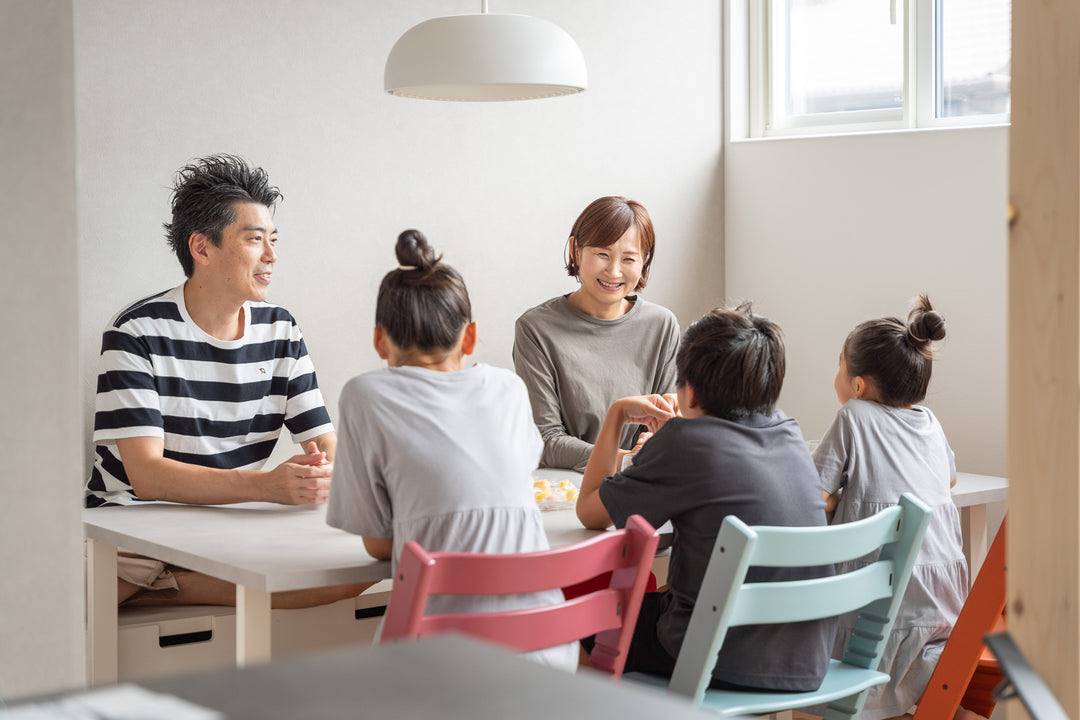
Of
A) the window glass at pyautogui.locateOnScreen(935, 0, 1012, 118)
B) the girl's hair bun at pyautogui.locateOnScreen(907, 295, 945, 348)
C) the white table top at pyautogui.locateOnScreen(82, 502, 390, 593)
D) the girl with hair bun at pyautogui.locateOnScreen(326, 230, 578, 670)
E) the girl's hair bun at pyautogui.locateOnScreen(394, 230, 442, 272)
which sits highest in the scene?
the window glass at pyautogui.locateOnScreen(935, 0, 1012, 118)

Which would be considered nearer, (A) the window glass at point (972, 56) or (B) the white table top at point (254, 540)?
(B) the white table top at point (254, 540)

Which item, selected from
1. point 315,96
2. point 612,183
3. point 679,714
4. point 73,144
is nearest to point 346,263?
point 315,96

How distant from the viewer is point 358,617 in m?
2.17

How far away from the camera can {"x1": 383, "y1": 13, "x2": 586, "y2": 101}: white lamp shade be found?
2.16 meters

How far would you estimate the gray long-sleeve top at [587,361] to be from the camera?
9.73 feet

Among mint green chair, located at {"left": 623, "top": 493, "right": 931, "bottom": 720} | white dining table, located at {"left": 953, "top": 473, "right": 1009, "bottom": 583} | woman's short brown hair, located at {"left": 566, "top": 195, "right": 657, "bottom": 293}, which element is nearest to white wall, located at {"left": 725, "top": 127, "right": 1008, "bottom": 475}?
white dining table, located at {"left": 953, "top": 473, "right": 1009, "bottom": 583}

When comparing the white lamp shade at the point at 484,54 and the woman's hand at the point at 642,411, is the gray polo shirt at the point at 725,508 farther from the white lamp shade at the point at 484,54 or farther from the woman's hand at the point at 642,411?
the white lamp shade at the point at 484,54

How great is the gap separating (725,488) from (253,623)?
2.32 feet

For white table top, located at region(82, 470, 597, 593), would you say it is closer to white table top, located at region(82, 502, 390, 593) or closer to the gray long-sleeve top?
white table top, located at region(82, 502, 390, 593)

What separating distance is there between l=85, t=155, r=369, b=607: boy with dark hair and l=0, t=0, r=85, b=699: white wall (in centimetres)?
78

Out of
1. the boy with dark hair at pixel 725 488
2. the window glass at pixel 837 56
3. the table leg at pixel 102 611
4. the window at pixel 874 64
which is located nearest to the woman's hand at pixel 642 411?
the boy with dark hair at pixel 725 488

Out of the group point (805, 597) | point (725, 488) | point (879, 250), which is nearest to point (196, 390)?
point (725, 488)

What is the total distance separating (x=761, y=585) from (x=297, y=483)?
82 centimetres

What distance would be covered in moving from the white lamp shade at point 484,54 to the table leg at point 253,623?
95 centimetres
